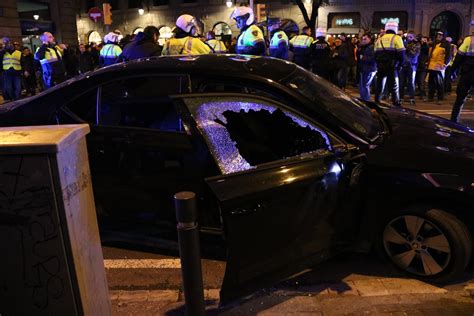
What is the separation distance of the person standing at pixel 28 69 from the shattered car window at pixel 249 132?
11949 millimetres

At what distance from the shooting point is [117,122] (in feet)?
11.8

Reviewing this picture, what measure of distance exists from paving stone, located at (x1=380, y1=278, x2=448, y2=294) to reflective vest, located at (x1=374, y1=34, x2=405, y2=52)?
24.1 ft

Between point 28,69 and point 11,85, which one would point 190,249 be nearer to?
point 11,85

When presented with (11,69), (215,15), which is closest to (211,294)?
(11,69)

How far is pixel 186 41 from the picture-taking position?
23.1ft

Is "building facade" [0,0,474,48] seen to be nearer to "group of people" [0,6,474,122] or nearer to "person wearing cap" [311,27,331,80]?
"group of people" [0,6,474,122]

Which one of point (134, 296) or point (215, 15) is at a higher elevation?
point (215, 15)

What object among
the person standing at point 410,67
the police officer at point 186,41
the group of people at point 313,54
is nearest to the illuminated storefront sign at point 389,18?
the group of people at point 313,54

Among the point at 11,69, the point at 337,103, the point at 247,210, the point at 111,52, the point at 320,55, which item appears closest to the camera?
the point at 247,210

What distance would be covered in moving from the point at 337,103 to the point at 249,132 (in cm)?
72

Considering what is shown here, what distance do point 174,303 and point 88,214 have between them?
3.90 feet

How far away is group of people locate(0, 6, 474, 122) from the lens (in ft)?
23.6

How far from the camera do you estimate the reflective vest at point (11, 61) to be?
1288cm

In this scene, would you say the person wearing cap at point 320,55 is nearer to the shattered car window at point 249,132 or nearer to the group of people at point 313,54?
the group of people at point 313,54
